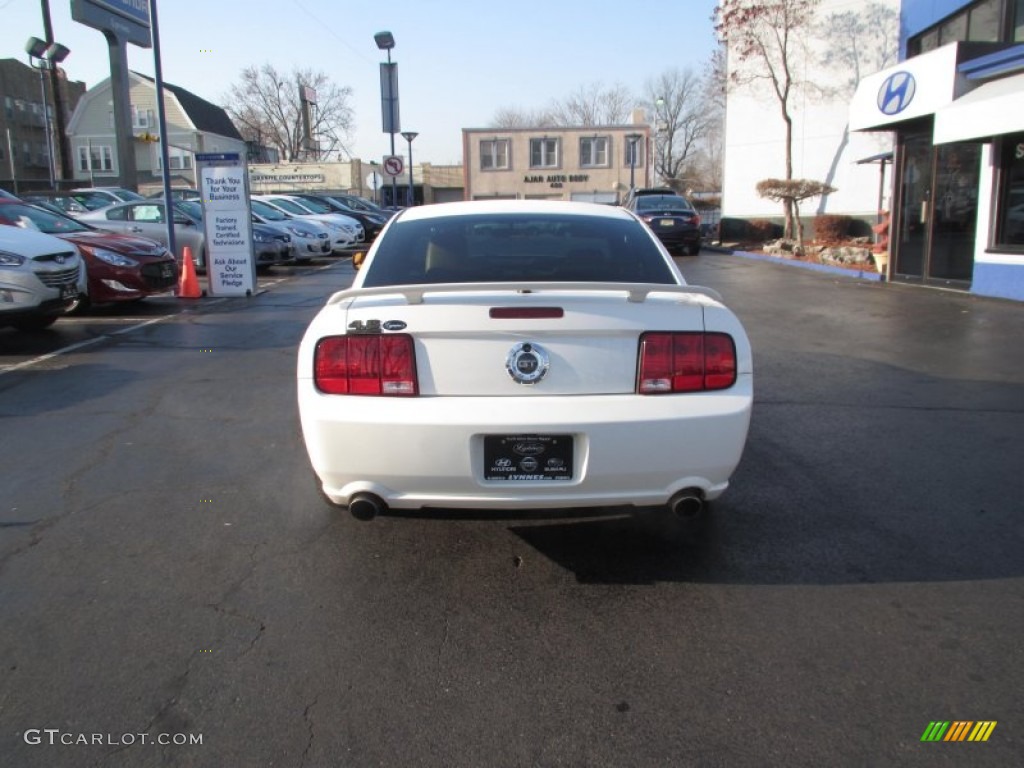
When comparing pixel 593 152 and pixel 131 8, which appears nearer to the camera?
pixel 131 8

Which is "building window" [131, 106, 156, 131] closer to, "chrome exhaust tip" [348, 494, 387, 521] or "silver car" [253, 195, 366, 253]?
"silver car" [253, 195, 366, 253]

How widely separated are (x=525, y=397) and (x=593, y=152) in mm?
56037

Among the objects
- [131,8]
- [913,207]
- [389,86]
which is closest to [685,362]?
[913,207]

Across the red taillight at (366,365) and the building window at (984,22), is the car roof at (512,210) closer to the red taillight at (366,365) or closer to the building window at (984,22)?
the red taillight at (366,365)

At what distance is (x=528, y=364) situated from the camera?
3.17 metres

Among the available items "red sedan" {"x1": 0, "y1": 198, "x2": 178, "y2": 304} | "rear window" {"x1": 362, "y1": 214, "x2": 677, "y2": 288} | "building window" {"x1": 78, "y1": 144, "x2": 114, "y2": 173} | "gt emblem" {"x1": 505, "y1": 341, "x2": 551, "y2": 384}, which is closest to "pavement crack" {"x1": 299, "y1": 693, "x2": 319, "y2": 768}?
"gt emblem" {"x1": 505, "y1": 341, "x2": 551, "y2": 384}

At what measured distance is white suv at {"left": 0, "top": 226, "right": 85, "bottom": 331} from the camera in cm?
837

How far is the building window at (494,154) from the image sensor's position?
55.7 m

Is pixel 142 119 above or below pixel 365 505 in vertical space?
above

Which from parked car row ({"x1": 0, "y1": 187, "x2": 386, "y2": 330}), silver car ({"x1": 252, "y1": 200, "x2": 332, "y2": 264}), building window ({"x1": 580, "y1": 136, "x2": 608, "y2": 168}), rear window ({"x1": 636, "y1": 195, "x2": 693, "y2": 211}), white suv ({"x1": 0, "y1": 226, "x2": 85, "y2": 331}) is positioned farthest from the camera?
building window ({"x1": 580, "y1": 136, "x2": 608, "y2": 168})

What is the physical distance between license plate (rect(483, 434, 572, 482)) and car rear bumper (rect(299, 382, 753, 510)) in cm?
2

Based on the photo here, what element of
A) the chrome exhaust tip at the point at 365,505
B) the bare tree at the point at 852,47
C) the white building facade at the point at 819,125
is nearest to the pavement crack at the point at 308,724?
the chrome exhaust tip at the point at 365,505

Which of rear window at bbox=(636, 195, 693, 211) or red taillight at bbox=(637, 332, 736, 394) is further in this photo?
rear window at bbox=(636, 195, 693, 211)

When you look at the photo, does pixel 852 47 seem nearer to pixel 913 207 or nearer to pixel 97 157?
pixel 913 207
